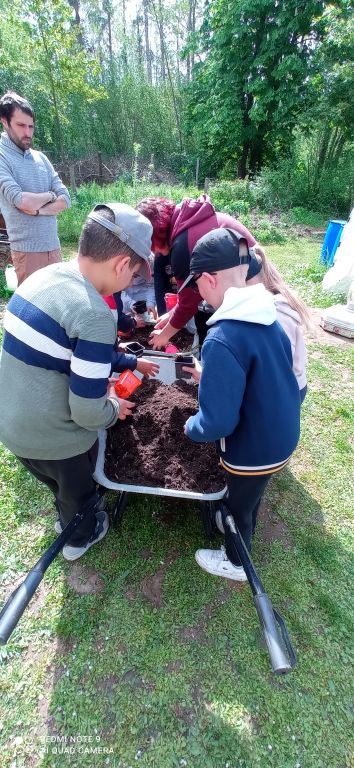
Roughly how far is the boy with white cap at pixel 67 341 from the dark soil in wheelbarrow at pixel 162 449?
18.3 inches

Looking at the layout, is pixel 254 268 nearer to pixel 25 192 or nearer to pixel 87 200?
pixel 25 192

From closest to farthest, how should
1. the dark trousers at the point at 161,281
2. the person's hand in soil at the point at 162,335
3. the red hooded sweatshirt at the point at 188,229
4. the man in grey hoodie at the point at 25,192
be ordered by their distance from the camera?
the red hooded sweatshirt at the point at 188,229, the person's hand in soil at the point at 162,335, the man in grey hoodie at the point at 25,192, the dark trousers at the point at 161,281

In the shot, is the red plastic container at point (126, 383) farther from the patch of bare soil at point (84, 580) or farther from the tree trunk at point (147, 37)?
the tree trunk at point (147, 37)

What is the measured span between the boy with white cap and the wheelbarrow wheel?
0.62 metres

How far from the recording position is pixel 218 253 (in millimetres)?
1299

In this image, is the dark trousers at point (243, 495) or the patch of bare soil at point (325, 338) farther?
the patch of bare soil at point (325, 338)

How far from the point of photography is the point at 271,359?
1268 millimetres

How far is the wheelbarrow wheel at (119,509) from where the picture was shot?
2057 millimetres

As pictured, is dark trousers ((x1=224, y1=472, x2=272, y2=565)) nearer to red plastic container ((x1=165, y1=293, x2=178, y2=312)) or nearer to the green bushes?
red plastic container ((x1=165, y1=293, x2=178, y2=312))

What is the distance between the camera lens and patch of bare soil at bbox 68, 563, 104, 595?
1.88 meters

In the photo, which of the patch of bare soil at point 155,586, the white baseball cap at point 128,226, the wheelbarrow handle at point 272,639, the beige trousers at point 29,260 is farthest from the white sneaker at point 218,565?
the beige trousers at point 29,260

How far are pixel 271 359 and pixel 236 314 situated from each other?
20 cm

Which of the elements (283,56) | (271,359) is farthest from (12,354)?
(283,56)

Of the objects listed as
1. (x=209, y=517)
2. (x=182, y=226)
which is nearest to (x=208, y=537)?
(x=209, y=517)
